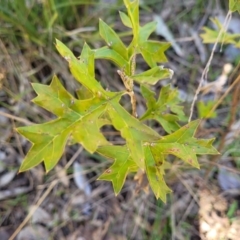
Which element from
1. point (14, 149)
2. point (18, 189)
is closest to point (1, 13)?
point (14, 149)

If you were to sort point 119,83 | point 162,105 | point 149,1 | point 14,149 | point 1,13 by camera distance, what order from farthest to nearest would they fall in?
point 149,1 → point 119,83 → point 14,149 → point 1,13 → point 162,105

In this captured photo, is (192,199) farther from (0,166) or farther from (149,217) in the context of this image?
(0,166)

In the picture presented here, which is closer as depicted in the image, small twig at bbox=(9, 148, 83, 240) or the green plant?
the green plant

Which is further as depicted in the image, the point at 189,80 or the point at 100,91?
the point at 189,80

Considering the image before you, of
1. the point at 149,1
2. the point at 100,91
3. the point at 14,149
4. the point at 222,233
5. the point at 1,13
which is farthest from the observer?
the point at 149,1

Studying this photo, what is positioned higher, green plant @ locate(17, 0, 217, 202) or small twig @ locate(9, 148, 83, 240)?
green plant @ locate(17, 0, 217, 202)

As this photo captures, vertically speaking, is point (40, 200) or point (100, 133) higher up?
point (100, 133)

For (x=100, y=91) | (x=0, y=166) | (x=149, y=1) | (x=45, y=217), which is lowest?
(x=45, y=217)

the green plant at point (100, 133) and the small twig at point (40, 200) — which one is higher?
the green plant at point (100, 133)

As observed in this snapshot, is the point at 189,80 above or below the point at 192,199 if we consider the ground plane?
above

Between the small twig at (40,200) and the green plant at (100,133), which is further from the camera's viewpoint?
the small twig at (40,200)

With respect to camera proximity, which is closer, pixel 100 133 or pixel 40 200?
pixel 100 133
